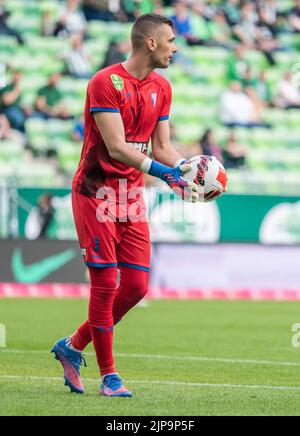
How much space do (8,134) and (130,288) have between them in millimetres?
13693

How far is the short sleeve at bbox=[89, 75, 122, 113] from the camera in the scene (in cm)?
781

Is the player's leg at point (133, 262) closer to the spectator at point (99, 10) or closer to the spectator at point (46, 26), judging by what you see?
the spectator at point (46, 26)

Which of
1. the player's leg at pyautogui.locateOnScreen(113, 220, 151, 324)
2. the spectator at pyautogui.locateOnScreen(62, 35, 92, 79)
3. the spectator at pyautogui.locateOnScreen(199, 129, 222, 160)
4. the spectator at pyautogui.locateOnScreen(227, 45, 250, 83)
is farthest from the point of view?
the spectator at pyautogui.locateOnScreen(227, 45, 250, 83)

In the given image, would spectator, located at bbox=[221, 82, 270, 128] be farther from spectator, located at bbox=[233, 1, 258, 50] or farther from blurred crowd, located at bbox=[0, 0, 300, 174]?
spectator, located at bbox=[233, 1, 258, 50]

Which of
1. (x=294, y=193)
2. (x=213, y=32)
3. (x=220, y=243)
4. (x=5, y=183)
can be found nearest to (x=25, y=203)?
(x=5, y=183)

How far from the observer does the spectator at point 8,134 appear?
21.3 meters

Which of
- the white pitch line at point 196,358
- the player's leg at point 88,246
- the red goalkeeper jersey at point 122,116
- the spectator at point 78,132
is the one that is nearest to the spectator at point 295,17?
the spectator at point 78,132

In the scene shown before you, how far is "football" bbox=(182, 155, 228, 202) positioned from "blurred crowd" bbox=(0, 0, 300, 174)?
13.7m

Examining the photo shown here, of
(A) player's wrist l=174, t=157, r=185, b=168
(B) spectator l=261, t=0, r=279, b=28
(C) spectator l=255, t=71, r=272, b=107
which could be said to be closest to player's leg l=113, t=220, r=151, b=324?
(A) player's wrist l=174, t=157, r=185, b=168

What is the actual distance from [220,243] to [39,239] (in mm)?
3075

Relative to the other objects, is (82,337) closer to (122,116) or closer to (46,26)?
(122,116)

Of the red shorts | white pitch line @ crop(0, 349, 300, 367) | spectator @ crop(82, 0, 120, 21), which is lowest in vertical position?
white pitch line @ crop(0, 349, 300, 367)

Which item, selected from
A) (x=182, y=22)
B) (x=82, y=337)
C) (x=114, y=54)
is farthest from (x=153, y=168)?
(x=182, y=22)

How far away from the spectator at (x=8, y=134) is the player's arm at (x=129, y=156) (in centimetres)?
1365
